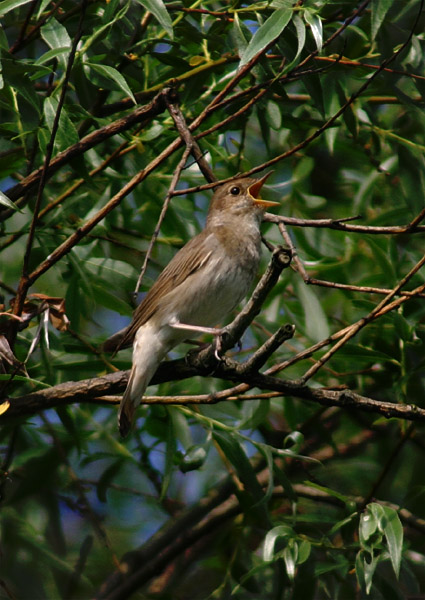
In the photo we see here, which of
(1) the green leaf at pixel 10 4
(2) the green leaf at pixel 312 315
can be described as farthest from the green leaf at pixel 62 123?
(2) the green leaf at pixel 312 315

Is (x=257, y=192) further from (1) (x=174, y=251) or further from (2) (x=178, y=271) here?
(2) (x=178, y=271)

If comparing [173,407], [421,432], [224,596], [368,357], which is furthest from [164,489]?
[421,432]

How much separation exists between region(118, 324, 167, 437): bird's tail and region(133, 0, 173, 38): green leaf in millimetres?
1394

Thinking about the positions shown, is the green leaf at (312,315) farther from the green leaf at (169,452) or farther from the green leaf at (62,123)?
the green leaf at (62,123)

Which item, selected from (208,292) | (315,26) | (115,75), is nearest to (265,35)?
(315,26)

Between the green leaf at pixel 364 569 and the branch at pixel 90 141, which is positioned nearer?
the green leaf at pixel 364 569

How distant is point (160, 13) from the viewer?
3449 millimetres

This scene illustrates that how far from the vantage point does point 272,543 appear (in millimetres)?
3691

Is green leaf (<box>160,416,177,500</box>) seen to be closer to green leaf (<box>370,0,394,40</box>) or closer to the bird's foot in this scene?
the bird's foot

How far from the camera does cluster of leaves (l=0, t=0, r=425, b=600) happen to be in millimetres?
3688

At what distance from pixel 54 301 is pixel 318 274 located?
206cm

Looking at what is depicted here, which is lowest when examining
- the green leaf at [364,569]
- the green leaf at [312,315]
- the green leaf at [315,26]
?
the green leaf at [364,569]

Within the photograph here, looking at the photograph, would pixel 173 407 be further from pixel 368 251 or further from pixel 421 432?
pixel 421 432

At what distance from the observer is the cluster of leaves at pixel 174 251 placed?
3688 millimetres
